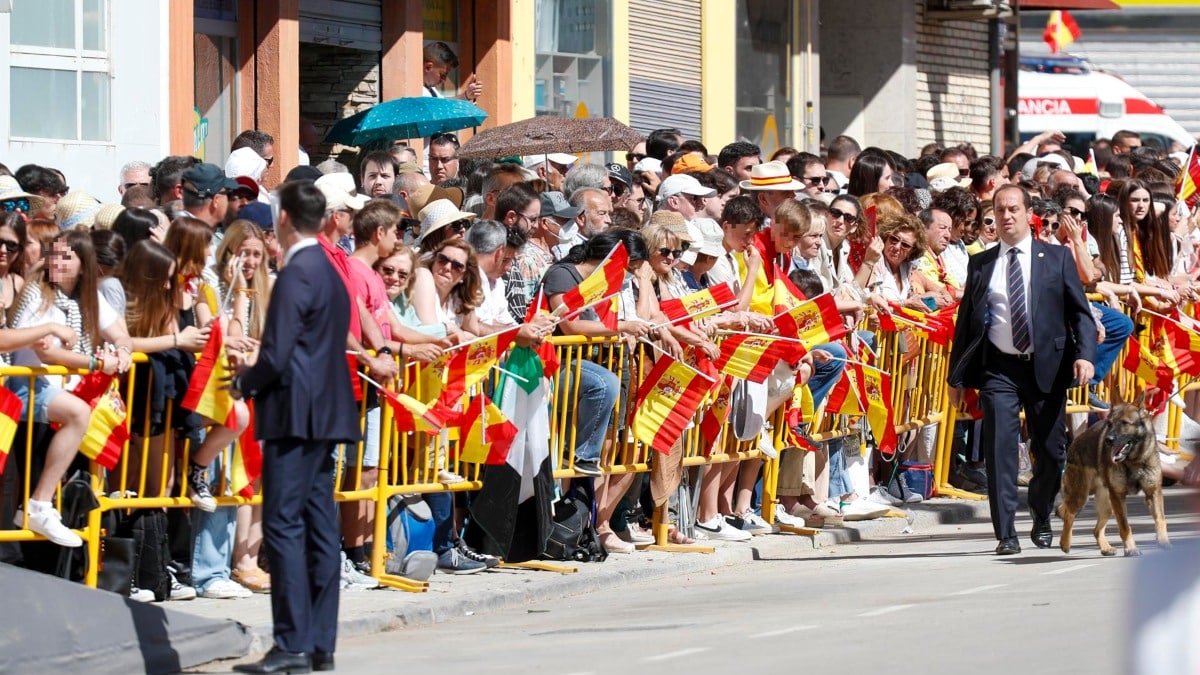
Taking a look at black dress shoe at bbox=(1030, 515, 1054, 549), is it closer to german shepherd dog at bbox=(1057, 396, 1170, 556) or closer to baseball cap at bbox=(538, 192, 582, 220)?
german shepherd dog at bbox=(1057, 396, 1170, 556)

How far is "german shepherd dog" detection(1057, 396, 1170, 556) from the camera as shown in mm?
12125

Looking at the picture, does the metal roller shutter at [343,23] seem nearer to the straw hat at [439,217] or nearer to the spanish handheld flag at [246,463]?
the straw hat at [439,217]

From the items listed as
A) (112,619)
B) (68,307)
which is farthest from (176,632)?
(68,307)

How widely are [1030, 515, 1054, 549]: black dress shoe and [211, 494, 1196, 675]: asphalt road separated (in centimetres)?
8

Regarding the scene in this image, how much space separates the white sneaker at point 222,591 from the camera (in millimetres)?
10180

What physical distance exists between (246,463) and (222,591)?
23.9 inches

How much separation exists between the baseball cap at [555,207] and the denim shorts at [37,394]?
4.02m

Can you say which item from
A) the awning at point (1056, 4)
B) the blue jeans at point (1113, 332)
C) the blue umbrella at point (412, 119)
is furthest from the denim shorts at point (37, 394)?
the awning at point (1056, 4)

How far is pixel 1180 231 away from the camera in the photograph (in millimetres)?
17438

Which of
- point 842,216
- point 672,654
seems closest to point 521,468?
point 672,654

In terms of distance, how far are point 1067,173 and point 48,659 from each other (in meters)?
12.6

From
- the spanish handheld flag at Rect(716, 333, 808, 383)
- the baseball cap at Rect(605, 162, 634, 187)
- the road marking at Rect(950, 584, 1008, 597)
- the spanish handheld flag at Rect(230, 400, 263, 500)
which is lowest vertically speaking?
the road marking at Rect(950, 584, 1008, 597)

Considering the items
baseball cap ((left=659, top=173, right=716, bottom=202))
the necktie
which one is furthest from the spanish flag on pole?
the necktie

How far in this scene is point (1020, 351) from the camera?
12578 millimetres
